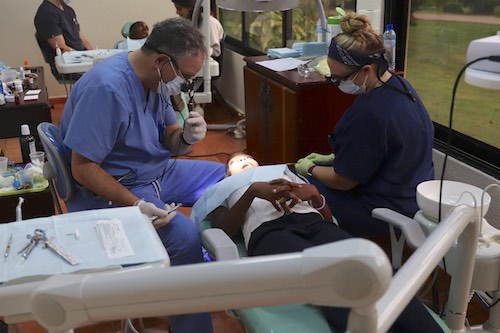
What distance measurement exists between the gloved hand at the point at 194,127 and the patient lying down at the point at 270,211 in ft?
0.80

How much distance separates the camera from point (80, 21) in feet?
18.5

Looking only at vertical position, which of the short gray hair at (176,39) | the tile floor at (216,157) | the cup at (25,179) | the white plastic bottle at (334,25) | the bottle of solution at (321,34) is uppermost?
the short gray hair at (176,39)

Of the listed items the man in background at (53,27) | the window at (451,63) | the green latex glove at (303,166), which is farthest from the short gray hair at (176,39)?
the man in background at (53,27)

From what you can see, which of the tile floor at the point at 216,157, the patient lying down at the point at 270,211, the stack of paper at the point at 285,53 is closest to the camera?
the patient lying down at the point at 270,211

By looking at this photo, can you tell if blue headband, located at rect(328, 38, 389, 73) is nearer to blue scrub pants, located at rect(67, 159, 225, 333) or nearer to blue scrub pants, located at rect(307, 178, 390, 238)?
blue scrub pants, located at rect(307, 178, 390, 238)

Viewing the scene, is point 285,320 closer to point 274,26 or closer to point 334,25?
point 334,25

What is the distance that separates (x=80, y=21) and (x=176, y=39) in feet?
13.5

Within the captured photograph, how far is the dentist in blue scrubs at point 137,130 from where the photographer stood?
1.87 meters

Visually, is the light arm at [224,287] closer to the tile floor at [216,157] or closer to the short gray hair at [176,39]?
the tile floor at [216,157]

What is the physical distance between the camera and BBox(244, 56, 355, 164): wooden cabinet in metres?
2.78

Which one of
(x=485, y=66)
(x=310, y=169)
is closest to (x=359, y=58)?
(x=310, y=169)

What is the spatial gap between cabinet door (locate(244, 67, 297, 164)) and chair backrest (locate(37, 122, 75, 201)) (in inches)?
49.6

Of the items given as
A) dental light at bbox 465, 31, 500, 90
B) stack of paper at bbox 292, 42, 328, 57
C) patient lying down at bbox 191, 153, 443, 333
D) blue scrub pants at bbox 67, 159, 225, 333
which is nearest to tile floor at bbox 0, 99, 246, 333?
blue scrub pants at bbox 67, 159, 225, 333

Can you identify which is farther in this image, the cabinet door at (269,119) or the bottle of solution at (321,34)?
the bottle of solution at (321,34)
